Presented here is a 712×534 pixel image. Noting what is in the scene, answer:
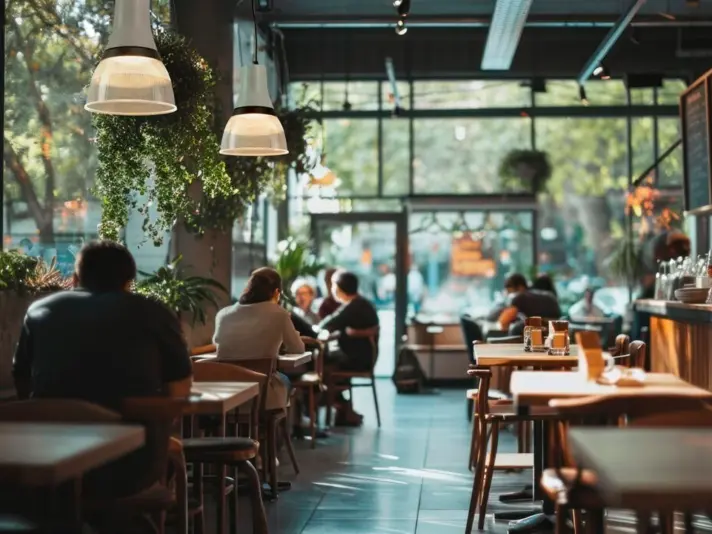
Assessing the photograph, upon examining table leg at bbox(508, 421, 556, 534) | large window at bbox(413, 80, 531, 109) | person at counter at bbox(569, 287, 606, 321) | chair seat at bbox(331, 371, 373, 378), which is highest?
large window at bbox(413, 80, 531, 109)

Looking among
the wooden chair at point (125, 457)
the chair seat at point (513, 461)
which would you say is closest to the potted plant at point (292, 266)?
the chair seat at point (513, 461)

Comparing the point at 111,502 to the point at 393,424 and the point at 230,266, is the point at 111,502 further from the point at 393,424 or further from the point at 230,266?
the point at 393,424

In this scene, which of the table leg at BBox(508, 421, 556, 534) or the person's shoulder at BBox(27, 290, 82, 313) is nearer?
the person's shoulder at BBox(27, 290, 82, 313)

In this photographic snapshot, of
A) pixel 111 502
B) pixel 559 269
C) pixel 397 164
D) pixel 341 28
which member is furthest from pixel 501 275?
pixel 111 502

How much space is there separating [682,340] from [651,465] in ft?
17.1

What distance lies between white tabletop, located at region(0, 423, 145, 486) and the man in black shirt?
60 cm

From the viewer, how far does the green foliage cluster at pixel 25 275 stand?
17.6 ft

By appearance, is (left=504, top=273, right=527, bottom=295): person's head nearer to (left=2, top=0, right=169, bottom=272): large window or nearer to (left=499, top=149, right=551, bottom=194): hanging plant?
(left=499, top=149, right=551, bottom=194): hanging plant

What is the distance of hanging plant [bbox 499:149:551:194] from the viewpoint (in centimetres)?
1386

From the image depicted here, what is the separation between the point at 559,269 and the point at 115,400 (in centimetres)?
1083

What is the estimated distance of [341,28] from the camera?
13531mm

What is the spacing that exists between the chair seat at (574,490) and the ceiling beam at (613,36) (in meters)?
5.95

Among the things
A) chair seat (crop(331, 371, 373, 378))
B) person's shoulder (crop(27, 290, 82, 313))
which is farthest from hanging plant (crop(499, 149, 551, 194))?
person's shoulder (crop(27, 290, 82, 313))

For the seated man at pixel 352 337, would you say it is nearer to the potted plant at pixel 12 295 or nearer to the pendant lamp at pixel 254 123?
the pendant lamp at pixel 254 123
